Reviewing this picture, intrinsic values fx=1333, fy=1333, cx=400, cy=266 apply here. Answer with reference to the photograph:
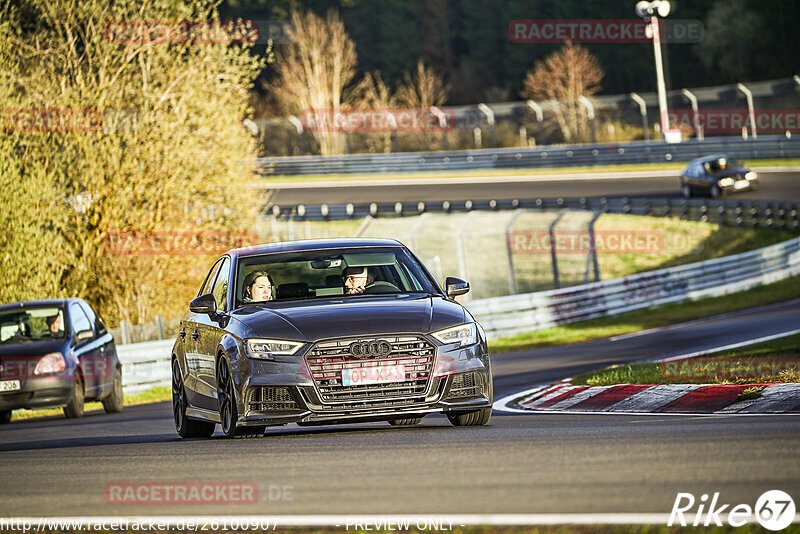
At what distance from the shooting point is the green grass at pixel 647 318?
29498mm

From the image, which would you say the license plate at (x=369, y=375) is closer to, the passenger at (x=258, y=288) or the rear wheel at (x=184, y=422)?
the passenger at (x=258, y=288)

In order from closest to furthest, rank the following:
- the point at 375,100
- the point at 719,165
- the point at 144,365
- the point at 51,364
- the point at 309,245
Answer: the point at 309,245 → the point at 51,364 → the point at 144,365 → the point at 719,165 → the point at 375,100

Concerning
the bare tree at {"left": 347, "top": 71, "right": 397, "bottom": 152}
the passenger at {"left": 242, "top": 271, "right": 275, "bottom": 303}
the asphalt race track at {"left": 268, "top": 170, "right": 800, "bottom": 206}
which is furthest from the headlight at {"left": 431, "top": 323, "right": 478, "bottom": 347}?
the bare tree at {"left": 347, "top": 71, "right": 397, "bottom": 152}

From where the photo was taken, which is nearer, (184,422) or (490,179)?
(184,422)

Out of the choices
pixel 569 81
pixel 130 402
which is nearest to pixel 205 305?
pixel 130 402

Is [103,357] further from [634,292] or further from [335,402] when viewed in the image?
[634,292]

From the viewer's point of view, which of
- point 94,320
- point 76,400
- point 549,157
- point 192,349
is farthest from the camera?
point 549,157

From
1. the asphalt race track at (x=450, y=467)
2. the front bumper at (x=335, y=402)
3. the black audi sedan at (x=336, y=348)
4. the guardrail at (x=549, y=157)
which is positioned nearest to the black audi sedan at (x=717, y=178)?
the guardrail at (x=549, y=157)

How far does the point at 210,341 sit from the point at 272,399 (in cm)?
137

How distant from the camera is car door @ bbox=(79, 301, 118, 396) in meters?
18.1

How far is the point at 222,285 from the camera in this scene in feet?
36.5

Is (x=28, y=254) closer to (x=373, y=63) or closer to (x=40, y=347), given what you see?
(x=40, y=347)

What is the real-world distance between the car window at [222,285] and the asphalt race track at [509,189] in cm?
3645

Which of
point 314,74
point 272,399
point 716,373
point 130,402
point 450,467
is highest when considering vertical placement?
point 314,74
